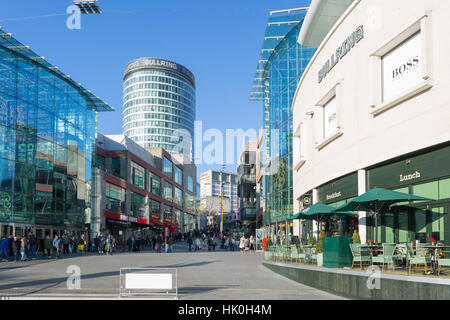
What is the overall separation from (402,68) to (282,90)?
2821cm

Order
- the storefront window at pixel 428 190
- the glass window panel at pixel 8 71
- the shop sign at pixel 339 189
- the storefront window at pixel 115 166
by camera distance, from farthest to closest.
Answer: the storefront window at pixel 115 166 < the glass window panel at pixel 8 71 < the shop sign at pixel 339 189 < the storefront window at pixel 428 190

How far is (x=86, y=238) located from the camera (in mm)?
48719

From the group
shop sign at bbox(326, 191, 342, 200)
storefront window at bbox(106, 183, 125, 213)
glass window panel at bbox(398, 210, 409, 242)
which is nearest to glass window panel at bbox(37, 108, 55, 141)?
storefront window at bbox(106, 183, 125, 213)

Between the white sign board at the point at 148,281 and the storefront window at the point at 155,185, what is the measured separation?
6248 centimetres

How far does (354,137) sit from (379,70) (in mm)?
3101

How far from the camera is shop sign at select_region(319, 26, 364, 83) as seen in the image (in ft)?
64.0

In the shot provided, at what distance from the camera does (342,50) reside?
21344 mm

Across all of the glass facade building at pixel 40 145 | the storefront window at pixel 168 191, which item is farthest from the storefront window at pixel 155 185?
the glass facade building at pixel 40 145

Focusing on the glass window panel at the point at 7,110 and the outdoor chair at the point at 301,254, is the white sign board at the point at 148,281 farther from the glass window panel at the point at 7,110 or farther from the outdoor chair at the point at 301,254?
the glass window panel at the point at 7,110

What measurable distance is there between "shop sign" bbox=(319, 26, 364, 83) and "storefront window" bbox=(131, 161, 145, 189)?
42425 mm

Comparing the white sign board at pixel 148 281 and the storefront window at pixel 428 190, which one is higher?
the storefront window at pixel 428 190

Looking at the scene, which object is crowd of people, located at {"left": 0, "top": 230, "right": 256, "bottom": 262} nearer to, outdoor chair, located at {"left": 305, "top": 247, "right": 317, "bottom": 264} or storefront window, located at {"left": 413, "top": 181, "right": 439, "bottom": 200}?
outdoor chair, located at {"left": 305, "top": 247, "right": 317, "bottom": 264}

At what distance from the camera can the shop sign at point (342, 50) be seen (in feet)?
64.0
